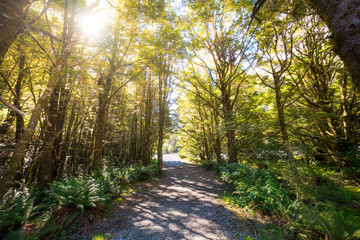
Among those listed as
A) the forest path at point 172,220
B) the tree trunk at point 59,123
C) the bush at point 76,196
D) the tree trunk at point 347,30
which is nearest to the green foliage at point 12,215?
the bush at point 76,196

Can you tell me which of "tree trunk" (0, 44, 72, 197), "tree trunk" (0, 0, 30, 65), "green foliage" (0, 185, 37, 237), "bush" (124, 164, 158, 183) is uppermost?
"tree trunk" (0, 0, 30, 65)

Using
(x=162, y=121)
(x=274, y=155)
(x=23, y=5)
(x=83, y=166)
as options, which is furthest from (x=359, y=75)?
(x=83, y=166)

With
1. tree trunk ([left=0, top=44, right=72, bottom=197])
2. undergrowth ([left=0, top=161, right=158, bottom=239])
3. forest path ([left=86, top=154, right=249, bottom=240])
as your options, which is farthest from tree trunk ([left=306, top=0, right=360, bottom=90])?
undergrowth ([left=0, top=161, right=158, bottom=239])

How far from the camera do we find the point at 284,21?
175 inches

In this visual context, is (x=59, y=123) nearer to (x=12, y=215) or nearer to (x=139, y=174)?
(x=12, y=215)

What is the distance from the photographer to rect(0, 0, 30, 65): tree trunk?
5.37 ft

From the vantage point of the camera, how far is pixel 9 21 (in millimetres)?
1686

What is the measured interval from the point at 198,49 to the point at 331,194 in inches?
315

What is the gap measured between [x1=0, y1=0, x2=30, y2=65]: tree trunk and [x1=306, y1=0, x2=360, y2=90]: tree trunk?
11.9ft

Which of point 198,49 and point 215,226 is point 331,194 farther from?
point 198,49

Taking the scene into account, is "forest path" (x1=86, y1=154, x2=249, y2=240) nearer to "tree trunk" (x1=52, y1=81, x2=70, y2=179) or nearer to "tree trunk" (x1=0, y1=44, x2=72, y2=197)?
"tree trunk" (x1=0, y1=44, x2=72, y2=197)

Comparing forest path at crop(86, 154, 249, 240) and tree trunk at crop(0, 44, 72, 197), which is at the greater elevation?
tree trunk at crop(0, 44, 72, 197)

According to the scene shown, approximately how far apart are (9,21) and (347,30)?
3799 millimetres

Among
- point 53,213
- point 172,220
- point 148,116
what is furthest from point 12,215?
point 148,116
